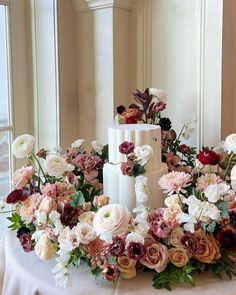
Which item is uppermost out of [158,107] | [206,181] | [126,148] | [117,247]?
[158,107]

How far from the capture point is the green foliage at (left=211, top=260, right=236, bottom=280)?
Result: 1.03 meters

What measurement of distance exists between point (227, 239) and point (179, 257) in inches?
5.3

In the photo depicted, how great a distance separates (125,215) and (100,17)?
1.00m

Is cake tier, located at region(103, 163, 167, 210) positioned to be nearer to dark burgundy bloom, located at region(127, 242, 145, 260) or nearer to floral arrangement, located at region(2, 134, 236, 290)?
floral arrangement, located at region(2, 134, 236, 290)

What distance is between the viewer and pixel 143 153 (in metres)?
1.09

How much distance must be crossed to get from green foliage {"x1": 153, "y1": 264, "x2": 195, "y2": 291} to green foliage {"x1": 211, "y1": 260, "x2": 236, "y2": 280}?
0.07m

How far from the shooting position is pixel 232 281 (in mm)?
1012

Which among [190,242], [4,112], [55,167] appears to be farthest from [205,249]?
[4,112]

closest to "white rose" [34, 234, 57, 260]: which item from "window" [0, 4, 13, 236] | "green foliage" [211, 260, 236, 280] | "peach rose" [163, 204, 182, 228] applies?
"peach rose" [163, 204, 182, 228]

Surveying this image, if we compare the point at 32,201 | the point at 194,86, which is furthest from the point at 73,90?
the point at 32,201

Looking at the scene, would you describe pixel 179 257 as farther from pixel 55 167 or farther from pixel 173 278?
pixel 55 167

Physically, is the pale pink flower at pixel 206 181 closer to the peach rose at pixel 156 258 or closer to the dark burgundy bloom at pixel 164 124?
the peach rose at pixel 156 258

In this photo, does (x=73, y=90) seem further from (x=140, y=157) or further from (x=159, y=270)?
(x=159, y=270)

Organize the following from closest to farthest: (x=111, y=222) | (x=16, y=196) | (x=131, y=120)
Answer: (x=111, y=222) → (x=16, y=196) → (x=131, y=120)
